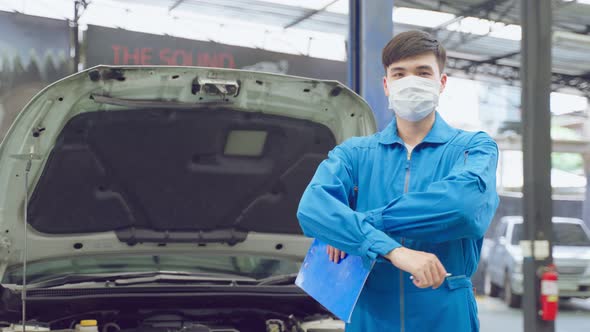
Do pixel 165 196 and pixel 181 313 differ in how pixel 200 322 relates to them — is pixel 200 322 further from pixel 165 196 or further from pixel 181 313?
pixel 165 196

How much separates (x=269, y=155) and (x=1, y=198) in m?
1.10

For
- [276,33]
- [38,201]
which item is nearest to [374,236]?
[38,201]

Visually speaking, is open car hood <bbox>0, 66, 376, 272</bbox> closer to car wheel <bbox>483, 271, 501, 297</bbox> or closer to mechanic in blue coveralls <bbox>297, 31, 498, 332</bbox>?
mechanic in blue coveralls <bbox>297, 31, 498, 332</bbox>

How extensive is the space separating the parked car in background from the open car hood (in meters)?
6.43

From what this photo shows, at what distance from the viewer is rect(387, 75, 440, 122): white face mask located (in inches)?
64.4

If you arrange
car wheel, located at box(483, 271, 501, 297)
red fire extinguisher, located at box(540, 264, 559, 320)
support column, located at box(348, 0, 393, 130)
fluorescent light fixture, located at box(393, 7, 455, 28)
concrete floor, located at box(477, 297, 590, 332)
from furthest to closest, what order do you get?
car wheel, located at box(483, 271, 501, 297) → fluorescent light fixture, located at box(393, 7, 455, 28) → concrete floor, located at box(477, 297, 590, 332) → support column, located at box(348, 0, 393, 130) → red fire extinguisher, located at box(540, 264, 559, 320)

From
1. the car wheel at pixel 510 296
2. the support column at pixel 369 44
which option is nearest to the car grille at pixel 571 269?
the car wheel at pixel 510 296

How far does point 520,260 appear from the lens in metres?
9.16

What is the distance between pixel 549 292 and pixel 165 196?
2699 mm

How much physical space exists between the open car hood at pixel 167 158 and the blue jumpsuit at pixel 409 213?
39.9 inches

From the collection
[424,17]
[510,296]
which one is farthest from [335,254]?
[424,17]

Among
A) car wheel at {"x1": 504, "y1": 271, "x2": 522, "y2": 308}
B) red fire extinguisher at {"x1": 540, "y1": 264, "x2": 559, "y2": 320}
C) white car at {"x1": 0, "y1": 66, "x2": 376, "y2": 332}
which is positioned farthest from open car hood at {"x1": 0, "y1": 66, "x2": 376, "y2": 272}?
car wheel at {"x1": 504, "y1": 271, "x2": 522, "y2": 308}

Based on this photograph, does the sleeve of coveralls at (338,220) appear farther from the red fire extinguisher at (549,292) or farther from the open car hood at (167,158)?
the red fire extinguisher at (549,292)

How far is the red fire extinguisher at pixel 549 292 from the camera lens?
4.42 metres
